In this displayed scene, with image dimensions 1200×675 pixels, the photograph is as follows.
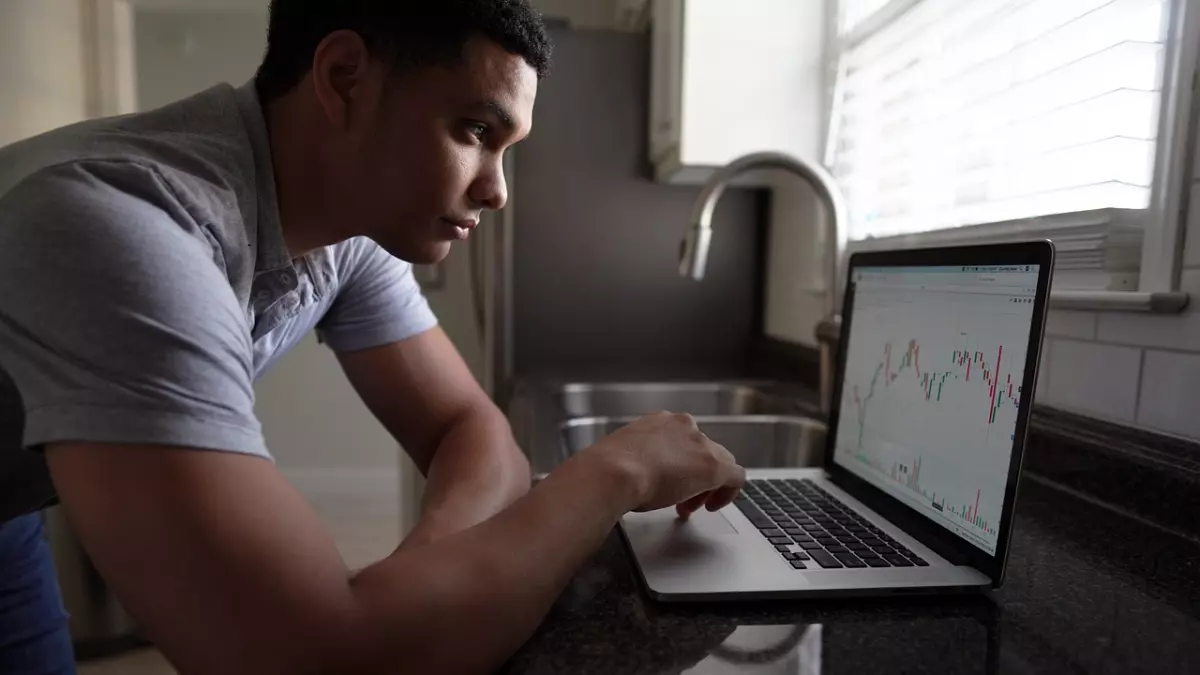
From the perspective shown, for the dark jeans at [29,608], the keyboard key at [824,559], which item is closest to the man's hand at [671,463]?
the keyboard key at [824,559]

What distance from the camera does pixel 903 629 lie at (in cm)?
52

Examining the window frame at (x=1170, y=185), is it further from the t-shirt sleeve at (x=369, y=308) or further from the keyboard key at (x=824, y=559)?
the t-shirt sleeve at (x=369, y=308)

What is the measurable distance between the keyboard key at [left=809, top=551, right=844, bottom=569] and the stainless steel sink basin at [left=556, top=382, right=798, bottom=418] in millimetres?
1028

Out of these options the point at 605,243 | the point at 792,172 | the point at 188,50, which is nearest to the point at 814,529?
the point at 792,172

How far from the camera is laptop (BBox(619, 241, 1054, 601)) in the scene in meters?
0.56

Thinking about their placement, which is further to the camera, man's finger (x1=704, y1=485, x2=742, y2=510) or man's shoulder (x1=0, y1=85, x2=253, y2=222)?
man's finger (x1=704, y1=485, x2=742, y2=510)

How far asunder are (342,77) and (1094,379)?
87 cm

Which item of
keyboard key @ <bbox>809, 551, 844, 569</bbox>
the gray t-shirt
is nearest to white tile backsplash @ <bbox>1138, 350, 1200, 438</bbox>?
keyboard key @ <bbox>809, 551, 844, 569</bbox>

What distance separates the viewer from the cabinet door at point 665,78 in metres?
1.70

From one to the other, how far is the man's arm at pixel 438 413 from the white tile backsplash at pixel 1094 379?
66 cm

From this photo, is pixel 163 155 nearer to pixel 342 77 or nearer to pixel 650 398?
pixel 342 77

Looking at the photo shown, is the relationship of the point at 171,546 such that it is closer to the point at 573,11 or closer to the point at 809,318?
the point at 809,318

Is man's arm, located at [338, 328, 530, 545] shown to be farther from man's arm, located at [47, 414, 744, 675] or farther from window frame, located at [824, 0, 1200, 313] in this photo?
window frame, located at [824, 0, 1200, 313]

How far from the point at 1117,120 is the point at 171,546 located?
1.05 metres
